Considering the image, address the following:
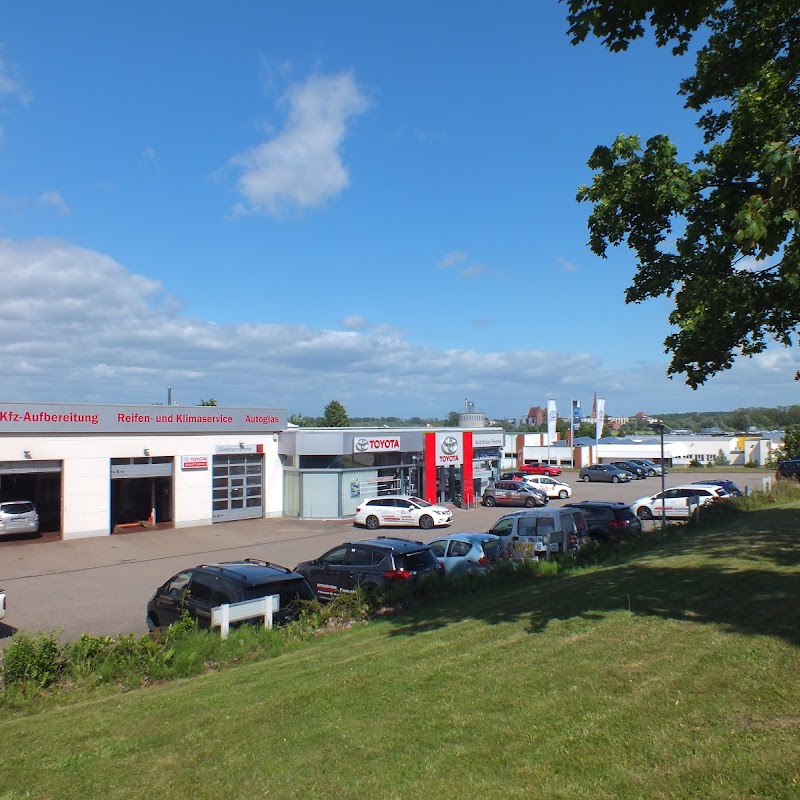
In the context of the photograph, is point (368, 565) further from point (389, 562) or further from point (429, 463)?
point (429, 463)

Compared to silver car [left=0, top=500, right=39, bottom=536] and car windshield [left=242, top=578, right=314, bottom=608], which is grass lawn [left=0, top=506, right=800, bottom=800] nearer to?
car windshield [left=242, top=578, right=314, bottom=608]

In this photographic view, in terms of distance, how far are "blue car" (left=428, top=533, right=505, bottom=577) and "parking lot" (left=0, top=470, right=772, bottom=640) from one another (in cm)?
685

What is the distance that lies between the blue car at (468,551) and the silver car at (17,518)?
1737 centimetres

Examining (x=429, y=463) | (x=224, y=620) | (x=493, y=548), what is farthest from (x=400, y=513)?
(x=224, y=620)

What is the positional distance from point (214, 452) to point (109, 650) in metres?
22.9

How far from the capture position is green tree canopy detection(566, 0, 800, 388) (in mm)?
9773

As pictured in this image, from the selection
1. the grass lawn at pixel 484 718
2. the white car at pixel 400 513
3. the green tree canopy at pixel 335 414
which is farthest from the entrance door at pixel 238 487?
the green tree canopy at pixel 335 414

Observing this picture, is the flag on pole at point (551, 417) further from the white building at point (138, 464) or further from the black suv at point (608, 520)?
the black suv at point (608, 520)

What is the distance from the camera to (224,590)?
1208 centimetres

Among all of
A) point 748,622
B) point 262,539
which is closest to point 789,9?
point 748,622

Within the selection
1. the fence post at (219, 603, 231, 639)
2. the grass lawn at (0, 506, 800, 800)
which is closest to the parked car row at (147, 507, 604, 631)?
the fence post at (219, 603, 231, 639)

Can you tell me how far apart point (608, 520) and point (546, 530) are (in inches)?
173

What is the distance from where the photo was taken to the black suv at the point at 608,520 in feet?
75.3

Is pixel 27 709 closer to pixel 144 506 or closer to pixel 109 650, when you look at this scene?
pixel 109 650
